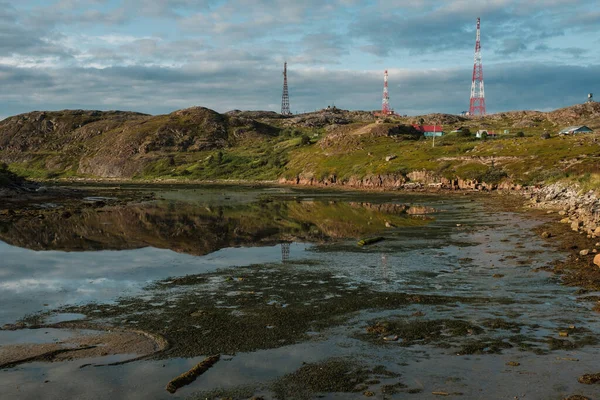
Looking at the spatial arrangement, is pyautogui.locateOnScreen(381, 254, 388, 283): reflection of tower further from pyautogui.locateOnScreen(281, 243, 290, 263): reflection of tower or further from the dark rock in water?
the dark rock in water

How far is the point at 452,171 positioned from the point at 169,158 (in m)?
121

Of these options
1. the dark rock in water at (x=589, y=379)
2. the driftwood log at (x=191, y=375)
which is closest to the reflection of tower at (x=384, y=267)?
the driftwood log at (x=191, y=375)

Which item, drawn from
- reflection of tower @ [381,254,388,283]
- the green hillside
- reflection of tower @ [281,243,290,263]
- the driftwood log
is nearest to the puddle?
the driftwood log

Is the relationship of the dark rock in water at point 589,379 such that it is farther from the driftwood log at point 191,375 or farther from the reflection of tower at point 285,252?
the reflection of tower at point 285,252

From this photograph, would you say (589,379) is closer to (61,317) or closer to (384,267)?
(384,267)

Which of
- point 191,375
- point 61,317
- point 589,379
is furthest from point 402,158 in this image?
point 191,375

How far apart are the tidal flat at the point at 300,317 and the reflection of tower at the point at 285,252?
34 centimetres

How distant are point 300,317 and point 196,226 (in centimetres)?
3315

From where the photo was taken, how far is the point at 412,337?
58.9 ft

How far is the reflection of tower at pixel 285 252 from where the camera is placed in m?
33.8

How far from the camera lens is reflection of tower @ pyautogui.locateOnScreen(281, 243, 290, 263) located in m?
33.8

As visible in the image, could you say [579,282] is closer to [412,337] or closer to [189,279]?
[412,337]

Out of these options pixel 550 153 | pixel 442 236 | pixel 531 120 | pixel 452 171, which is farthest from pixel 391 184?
pixel 531 120

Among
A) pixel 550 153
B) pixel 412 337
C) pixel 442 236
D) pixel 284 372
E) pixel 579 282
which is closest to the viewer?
pixel 284 372
